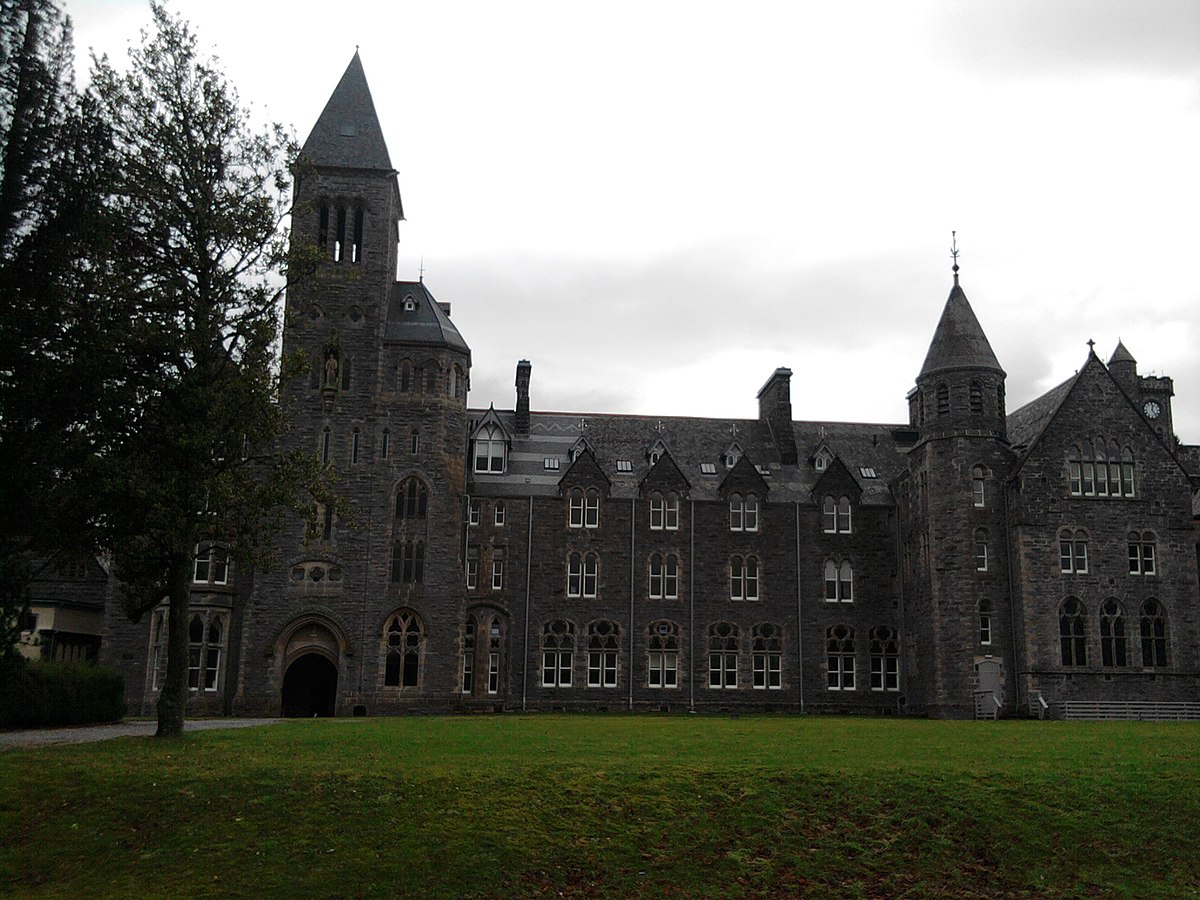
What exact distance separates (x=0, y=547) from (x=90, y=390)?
4229mm

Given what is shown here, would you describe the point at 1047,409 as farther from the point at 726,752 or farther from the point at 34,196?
the point at 34,196

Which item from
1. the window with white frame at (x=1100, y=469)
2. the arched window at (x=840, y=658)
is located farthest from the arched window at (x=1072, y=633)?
the arched window at (x=840, y=658)

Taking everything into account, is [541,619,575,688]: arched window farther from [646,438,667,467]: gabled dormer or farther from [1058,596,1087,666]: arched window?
[1058,596,1087,666]: arched window

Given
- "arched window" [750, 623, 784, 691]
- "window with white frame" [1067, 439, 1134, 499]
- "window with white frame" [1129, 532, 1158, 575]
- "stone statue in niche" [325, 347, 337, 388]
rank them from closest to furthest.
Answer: "window with white frame" [1129, 532, 1158, 575] < "window with white frame" [1067, 439, 1134, 499] < "stone statue in niche" [325, 347, 337, 388] < "arched window" [750, 623, 784, 691]

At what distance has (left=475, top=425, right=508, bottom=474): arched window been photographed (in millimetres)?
59125

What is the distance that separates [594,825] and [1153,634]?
42.1m

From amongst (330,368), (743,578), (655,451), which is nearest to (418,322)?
(330,368)

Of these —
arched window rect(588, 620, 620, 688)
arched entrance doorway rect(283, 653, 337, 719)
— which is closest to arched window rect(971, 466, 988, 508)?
arched window rect(588, 620, 620, 688)

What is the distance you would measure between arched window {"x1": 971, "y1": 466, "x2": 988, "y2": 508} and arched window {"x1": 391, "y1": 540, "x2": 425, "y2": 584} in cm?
2644

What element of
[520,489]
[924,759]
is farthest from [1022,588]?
[924,759]

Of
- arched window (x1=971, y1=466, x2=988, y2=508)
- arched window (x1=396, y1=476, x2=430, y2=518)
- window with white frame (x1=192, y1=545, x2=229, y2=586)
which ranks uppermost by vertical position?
arched window (x1=971, y1=466, x2=988, y2=508)

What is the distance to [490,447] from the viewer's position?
59.5 meters

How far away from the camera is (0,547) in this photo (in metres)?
24.3

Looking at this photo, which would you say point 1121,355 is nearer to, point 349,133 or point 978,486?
point 978,486
